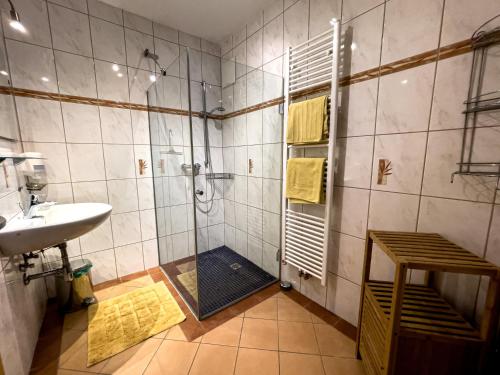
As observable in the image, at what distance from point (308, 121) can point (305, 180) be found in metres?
0.43

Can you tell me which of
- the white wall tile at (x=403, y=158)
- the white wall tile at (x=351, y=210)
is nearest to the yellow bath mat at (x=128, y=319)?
the white wall tile at (x=351, y=210)

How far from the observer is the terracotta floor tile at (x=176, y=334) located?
142cm

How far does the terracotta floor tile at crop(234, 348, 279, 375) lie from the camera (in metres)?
1.19

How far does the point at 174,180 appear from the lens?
1938 mm

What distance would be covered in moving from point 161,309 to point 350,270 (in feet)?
4.96

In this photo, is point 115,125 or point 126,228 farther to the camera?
point 126,228

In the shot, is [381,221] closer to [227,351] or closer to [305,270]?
[305,270]

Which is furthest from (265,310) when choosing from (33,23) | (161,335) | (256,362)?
(33,23)

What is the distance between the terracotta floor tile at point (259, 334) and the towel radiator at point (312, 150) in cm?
49

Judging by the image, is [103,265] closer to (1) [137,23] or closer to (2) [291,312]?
(2) [291,312]

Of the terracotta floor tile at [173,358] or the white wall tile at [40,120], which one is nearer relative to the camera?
the terracotta floor tile at [173,358]

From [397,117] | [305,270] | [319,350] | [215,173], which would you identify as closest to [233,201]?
[215,173]

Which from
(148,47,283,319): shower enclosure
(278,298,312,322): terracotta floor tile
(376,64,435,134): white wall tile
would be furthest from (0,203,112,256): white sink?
(376,64,435,134): white wall tile

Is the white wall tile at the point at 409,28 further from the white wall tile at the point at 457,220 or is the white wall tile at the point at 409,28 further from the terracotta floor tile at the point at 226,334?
the terracotta floor tile at the point at 226,334
